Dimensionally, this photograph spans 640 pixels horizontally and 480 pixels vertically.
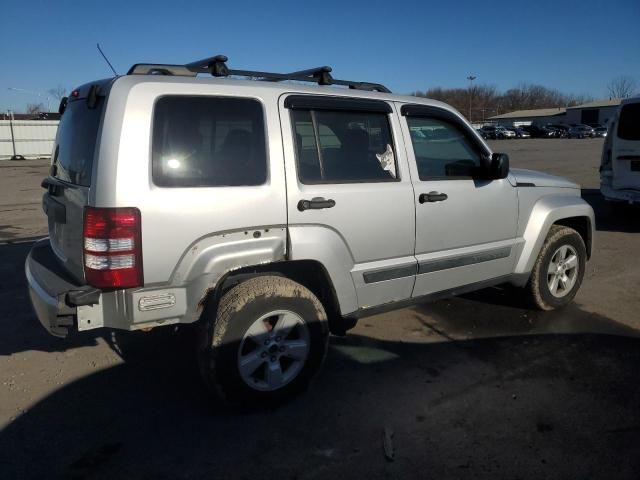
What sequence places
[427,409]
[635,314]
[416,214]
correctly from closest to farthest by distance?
[427,409] < [416,214] < [635,314]

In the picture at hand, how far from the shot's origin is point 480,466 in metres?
2.72

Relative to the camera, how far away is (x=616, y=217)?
9.95 metres

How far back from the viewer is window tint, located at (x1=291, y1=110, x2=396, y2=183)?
3355 mm

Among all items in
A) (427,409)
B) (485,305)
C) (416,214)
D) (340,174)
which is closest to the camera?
(427,409)

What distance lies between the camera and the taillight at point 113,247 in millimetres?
2730

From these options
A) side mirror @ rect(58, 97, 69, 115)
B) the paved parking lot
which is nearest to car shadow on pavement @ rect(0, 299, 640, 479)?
the paved parking lot

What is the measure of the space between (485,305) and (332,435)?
2.71 metres

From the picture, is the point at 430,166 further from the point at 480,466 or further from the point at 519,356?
the point at 480,466

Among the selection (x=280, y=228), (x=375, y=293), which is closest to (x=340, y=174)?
(x=280, y=228)

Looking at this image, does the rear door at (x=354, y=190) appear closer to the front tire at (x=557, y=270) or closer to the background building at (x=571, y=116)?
the front tire at (x=557, y=270)

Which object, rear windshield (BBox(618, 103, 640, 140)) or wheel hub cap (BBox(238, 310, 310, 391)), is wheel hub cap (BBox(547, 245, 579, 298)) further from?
rear windshield (BBox(618, 103, 640, 140))

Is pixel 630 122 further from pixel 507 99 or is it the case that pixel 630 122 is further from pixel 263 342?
pixel 507 99

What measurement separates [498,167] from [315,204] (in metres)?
1.66

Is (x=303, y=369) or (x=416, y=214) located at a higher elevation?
(x=416, y=214)
